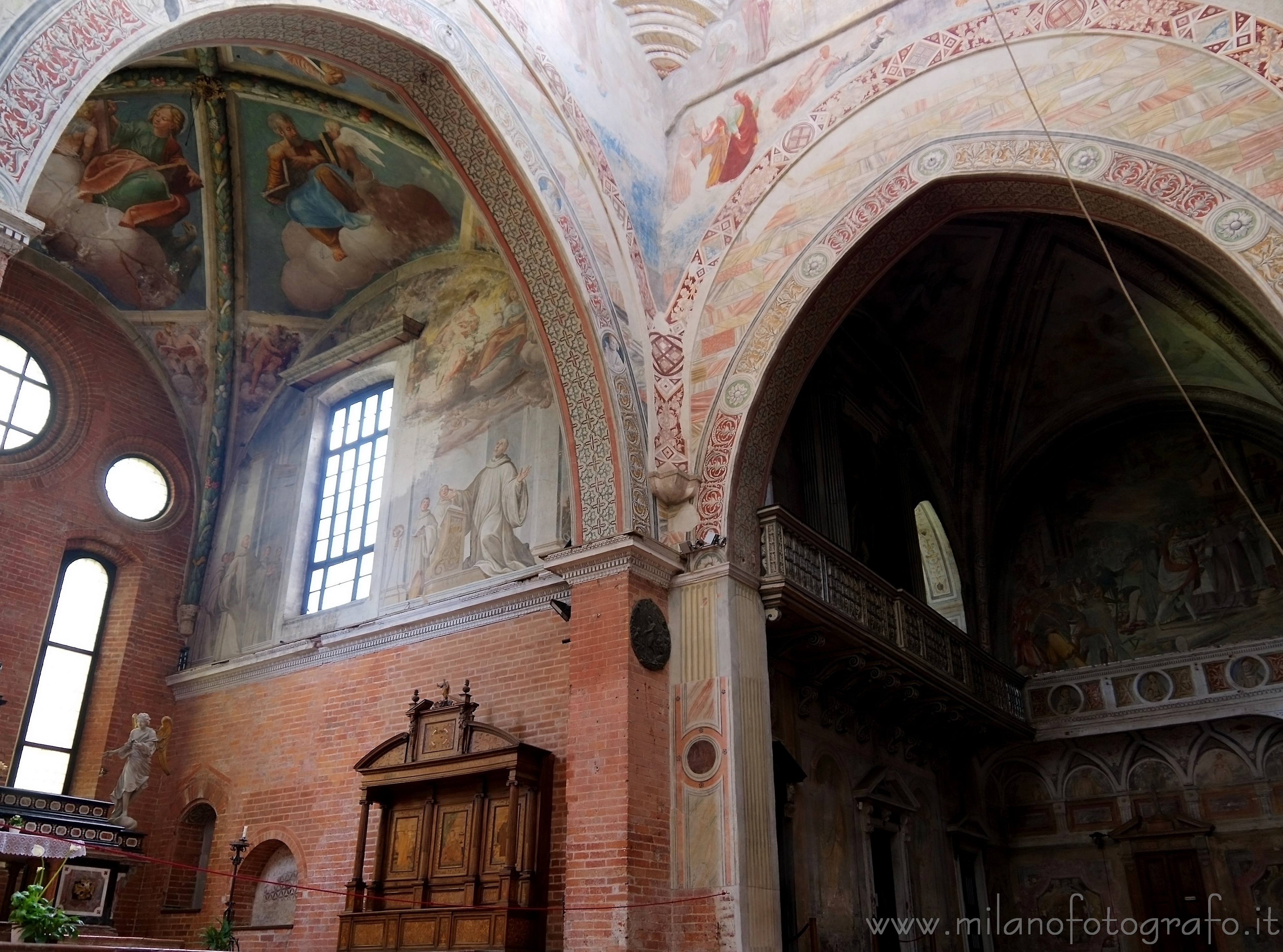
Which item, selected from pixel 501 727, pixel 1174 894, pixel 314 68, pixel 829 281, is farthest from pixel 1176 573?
pixel 314 68

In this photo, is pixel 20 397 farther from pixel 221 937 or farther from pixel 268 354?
pixel 221 937

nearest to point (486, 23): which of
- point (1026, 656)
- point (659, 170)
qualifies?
point (659, 170)

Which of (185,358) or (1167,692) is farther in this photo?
(185,358)

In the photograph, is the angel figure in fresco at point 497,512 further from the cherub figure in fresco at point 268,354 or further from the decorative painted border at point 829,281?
the cherub figure in fresco at point 268,354

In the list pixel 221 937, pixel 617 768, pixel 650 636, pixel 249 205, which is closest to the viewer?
pixel 617 768

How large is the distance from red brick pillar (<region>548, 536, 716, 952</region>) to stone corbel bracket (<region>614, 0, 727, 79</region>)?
648cm

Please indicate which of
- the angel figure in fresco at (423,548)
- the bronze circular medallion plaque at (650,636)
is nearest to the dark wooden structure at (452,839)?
the bronze circular medallion plaque at (650,636)

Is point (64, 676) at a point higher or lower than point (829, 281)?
lower

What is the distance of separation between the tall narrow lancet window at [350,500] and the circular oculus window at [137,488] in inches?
92.4

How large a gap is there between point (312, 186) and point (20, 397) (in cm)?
455

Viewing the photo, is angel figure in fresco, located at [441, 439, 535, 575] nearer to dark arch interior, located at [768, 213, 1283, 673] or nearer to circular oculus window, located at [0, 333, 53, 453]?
dark arch interior, located at [768, 213, 1283, 673]

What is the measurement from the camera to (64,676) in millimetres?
13164

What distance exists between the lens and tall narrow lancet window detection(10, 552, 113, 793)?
12.6m

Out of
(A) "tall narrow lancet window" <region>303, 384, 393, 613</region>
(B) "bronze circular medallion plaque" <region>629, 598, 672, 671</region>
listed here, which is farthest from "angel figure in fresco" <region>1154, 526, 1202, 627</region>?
(A) "tall narrow lancet window" <region>303, 384, 393, 613</region>
